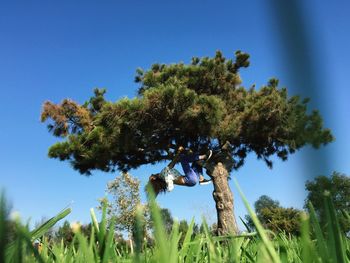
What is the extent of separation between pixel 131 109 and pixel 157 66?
61.9 inches

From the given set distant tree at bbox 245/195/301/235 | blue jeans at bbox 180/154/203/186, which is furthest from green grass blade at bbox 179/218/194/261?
blue jeans at bbox 180/154/203/186

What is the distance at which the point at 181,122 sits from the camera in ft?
17.9

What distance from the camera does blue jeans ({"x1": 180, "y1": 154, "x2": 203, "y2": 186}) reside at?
4719 mm

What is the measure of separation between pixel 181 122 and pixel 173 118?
14 cm

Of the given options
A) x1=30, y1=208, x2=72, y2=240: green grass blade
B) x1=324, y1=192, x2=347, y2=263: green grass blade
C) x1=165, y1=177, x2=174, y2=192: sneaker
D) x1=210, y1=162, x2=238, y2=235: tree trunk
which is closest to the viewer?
x1=324, y1=192, x2=347, y2=263: green grass blade

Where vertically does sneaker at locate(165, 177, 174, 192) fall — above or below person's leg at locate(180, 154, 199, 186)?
below

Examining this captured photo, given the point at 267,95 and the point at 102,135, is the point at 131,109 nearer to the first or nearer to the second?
the point at 102,135

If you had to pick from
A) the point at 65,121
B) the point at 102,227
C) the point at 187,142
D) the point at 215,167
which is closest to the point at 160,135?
the point at 187,142

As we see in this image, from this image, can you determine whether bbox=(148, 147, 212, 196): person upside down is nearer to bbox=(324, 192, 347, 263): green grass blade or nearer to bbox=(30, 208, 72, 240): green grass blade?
bbox=(30, 208, 72, 240): green grass blade

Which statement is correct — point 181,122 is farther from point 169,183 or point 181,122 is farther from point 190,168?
point 169,183

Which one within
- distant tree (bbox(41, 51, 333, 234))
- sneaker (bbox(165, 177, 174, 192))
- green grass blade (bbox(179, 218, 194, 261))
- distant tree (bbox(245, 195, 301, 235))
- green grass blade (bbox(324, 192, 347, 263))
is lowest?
green grass blade (bbox(324, 192, 347, 263))

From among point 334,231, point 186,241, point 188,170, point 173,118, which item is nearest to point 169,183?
point 188,170

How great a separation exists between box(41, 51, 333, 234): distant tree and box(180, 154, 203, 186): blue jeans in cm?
22

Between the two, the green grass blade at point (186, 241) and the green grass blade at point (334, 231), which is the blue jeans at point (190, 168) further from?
the green grass blade at point (334, 231)
